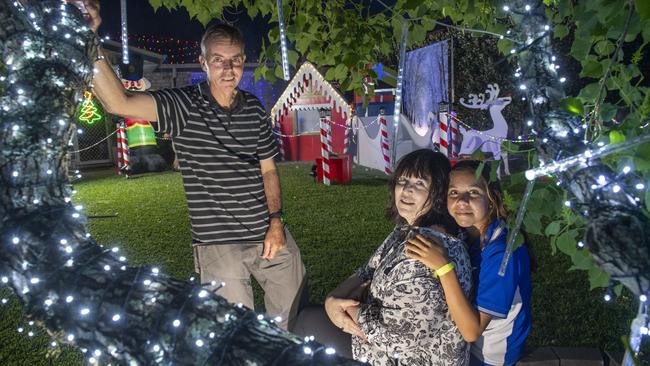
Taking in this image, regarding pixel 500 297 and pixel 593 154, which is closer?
pixel 593 154

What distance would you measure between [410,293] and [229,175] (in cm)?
121

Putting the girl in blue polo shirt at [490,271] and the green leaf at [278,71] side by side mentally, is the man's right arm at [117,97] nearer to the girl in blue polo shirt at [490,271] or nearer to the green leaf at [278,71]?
the green leaf at [278,71]

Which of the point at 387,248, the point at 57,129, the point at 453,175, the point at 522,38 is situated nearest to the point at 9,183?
the point at 57,129

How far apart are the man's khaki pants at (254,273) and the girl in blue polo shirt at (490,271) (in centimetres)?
98

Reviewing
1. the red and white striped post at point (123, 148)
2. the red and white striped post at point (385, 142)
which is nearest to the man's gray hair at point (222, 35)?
the red and white striped post at point (385, 142)

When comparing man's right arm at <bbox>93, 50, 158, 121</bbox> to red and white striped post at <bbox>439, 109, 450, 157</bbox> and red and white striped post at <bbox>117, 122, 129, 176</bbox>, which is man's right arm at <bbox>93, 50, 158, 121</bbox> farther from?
red and white striped post at <bbox>117, 122, 129, 176</bbox>

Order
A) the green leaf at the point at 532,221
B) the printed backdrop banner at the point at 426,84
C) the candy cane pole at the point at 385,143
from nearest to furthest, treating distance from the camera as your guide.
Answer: the green leaf at the point at 532,221 < the printed backdrop banner at the point at 426,84 < the candy cane pole at the point at 385,143

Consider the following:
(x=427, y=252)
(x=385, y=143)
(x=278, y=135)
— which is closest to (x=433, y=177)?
(x=427, y=252)

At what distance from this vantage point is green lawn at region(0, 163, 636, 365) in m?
4.10

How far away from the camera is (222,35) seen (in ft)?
8.85

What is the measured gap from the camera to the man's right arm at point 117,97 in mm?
1915

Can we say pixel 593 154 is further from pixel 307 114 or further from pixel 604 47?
pixel 307 114

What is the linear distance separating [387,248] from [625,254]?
64.2 inches

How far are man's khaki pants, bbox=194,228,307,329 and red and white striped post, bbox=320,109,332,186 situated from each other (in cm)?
860
